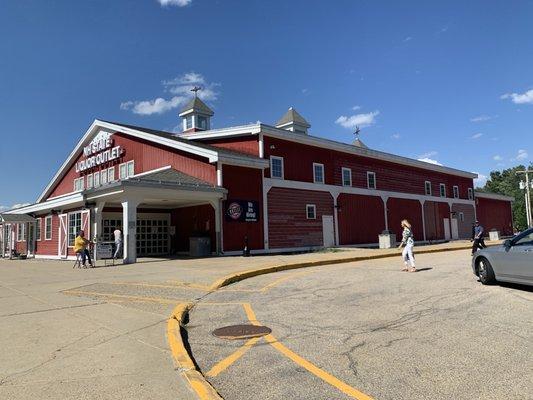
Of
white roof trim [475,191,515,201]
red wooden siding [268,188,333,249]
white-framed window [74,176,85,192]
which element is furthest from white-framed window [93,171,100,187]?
white roof trim [475,191,515,201]

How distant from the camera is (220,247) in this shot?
2241 centimetres

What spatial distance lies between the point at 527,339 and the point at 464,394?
2.37 m

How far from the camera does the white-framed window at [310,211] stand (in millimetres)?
27406

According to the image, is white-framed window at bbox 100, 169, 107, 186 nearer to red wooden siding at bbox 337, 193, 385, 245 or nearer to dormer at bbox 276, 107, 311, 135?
dormer at bbox 276, 107, 311, 135

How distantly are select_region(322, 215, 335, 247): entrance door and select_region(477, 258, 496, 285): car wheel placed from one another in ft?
56.8

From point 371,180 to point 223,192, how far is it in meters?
14.6

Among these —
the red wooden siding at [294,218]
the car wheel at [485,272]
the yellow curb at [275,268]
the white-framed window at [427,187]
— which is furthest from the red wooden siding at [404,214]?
the car wheel at [485,272]

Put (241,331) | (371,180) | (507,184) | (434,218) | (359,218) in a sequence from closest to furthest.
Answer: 1. (241,331)
2. (359,218)
3. (371,180)
4. (434,218)
5. (507,184)

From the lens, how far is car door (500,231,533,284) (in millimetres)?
9469

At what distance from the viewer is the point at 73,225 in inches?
1014

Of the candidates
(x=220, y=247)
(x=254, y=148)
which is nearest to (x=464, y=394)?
(x=220, y=247)

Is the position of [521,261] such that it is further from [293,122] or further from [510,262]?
[293,122]

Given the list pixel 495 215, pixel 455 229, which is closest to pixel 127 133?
pixel 455 229

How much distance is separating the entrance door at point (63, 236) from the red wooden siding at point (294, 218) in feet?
39.1
